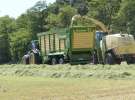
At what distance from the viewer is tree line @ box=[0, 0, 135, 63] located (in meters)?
57.7

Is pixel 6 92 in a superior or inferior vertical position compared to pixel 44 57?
superior

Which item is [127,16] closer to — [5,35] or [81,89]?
[5,35]

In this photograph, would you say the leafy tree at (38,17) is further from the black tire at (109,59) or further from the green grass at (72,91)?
the green grass at (72,91)

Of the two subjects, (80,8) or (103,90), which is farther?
(80,8)

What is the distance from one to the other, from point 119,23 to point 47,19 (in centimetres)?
1579

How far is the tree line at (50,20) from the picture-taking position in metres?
57.7

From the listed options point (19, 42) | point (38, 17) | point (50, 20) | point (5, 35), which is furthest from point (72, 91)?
point (5, 35)

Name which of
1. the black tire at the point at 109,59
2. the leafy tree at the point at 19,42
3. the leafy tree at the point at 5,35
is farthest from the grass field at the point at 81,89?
the leafy tree at the point at 19,42

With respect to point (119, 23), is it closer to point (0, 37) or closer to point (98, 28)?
point (98, 28)

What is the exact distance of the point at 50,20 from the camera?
231 ft

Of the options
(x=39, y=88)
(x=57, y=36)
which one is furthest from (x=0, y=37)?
(x=39, y=88)

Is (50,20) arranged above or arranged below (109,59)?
below

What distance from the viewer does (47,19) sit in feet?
238

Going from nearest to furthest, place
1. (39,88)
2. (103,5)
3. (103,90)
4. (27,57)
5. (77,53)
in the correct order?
(103,90) < (39,88) < (77,53) < (27,57) < (103,5)
